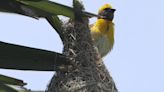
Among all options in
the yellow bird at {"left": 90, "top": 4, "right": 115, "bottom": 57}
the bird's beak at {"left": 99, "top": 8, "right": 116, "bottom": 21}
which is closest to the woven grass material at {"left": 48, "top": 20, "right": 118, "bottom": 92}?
the yellow bird at {"left": 90, "top": 4, "right": 115, "bottom": 57}

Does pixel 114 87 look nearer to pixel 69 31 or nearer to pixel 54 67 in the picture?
pixel 69 31

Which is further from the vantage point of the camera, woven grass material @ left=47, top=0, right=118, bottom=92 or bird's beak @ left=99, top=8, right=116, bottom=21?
bird's beak @ left=99, top=8, right=116, bottom=21

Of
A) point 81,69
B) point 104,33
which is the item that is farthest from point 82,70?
point 104,33

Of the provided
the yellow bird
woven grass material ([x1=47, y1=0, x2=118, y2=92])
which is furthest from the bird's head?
Result: woven grass material ([x1=47, y1=0, x2=118, y2=92])

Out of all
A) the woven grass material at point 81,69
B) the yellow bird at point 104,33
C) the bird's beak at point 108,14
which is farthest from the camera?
the bird's beak at point 108,14

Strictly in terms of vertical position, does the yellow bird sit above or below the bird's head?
below

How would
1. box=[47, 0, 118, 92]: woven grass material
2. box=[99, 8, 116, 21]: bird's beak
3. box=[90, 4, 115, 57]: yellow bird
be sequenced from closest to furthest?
box=[47, 0, 118, 92]: woven grass material < box=[90, 4, 115, 57]: yellow bird < box=[99, 8, 116, 21]: bird's beak

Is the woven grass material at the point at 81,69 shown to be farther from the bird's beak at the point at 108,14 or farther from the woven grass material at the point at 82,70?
the bird's beak at the point at 108,14

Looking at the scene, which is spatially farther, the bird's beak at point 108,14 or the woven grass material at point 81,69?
the bird's beak at point 108,14

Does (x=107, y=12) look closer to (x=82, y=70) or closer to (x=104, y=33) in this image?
(x=104, y=33)

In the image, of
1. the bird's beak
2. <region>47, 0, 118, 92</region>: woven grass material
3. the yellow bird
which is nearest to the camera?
<region>47, 0, 118, 92</region>: woven grass material

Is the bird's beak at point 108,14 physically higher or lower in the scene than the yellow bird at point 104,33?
higher

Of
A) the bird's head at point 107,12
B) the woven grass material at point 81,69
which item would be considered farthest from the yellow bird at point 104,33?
the woven grass material at point 81,69

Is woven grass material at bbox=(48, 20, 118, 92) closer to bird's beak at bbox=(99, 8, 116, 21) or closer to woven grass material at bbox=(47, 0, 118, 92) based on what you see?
woven grass material at bbox=(47, 0, 118, 92)
